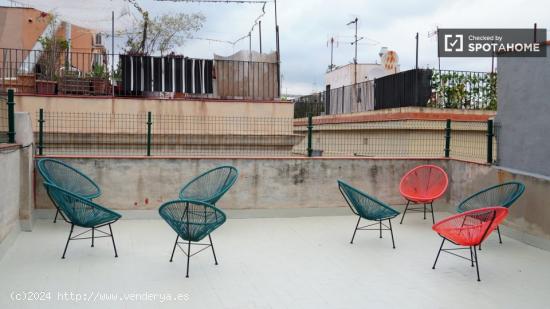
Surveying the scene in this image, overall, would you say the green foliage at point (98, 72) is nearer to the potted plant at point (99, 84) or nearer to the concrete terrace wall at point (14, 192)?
the potted plant at point (99, 84)

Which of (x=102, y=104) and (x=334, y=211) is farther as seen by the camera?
(x=102, y=104)

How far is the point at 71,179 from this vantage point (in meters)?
7.49

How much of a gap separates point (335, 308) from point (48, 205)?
5534 mm

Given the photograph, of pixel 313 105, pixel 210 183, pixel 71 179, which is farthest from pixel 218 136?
pixel 313 105

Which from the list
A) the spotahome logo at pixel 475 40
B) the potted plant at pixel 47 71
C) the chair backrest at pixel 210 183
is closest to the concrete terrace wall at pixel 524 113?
the spotahome logo at pixel 475 40

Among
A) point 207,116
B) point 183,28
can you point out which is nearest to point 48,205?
point 207,116

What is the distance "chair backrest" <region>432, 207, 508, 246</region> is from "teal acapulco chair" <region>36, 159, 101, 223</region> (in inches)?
200

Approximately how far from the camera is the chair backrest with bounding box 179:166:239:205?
7.56 metres

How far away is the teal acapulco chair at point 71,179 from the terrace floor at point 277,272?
599 mm

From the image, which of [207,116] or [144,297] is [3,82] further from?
[144,297]

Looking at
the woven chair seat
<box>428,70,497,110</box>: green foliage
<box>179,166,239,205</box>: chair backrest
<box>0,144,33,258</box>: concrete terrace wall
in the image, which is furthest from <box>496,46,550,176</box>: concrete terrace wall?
<box>0,144,33,258</box>: concrete terrace wall

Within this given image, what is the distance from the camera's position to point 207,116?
1076 centimetres

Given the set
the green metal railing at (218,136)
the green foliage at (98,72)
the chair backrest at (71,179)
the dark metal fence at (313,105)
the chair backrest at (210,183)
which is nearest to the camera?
the chair backrest at (71,179)

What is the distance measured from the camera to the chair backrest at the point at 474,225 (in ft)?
16.5
